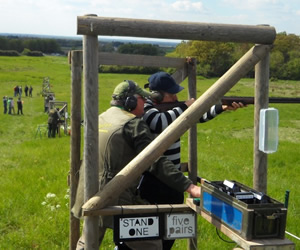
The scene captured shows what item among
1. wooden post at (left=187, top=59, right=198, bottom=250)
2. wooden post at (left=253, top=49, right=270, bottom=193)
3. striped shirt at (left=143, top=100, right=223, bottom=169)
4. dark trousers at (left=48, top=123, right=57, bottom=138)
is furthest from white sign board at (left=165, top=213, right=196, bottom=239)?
dark trousers at (left=48, top=123, right=57, bottom=138)

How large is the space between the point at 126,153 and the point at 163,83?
888 millimetres

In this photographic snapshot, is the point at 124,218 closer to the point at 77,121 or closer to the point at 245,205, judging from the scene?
the point at 245,205

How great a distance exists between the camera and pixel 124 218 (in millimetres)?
3346

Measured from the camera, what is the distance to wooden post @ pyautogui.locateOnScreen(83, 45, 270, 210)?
10.6ft

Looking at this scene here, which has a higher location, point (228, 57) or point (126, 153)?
point (228, 57)

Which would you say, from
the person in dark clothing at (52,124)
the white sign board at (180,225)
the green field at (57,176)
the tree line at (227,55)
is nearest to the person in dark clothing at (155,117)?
the white sign board at (180,225)

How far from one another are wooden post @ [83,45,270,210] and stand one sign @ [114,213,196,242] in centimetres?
23

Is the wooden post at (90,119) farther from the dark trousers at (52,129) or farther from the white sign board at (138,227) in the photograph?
the dark trousers at (52,129)

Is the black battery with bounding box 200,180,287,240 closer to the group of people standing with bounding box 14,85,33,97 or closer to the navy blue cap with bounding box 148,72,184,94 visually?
the navy blue cap with bounding box 148,72,184,94

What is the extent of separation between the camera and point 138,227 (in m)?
3.38

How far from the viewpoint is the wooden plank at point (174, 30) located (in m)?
3.05

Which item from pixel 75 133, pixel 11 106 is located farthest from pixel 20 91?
pixel 75 133

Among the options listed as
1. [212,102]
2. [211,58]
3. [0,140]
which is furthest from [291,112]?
[212,102]

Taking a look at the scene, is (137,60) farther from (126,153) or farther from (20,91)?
(20,91)
